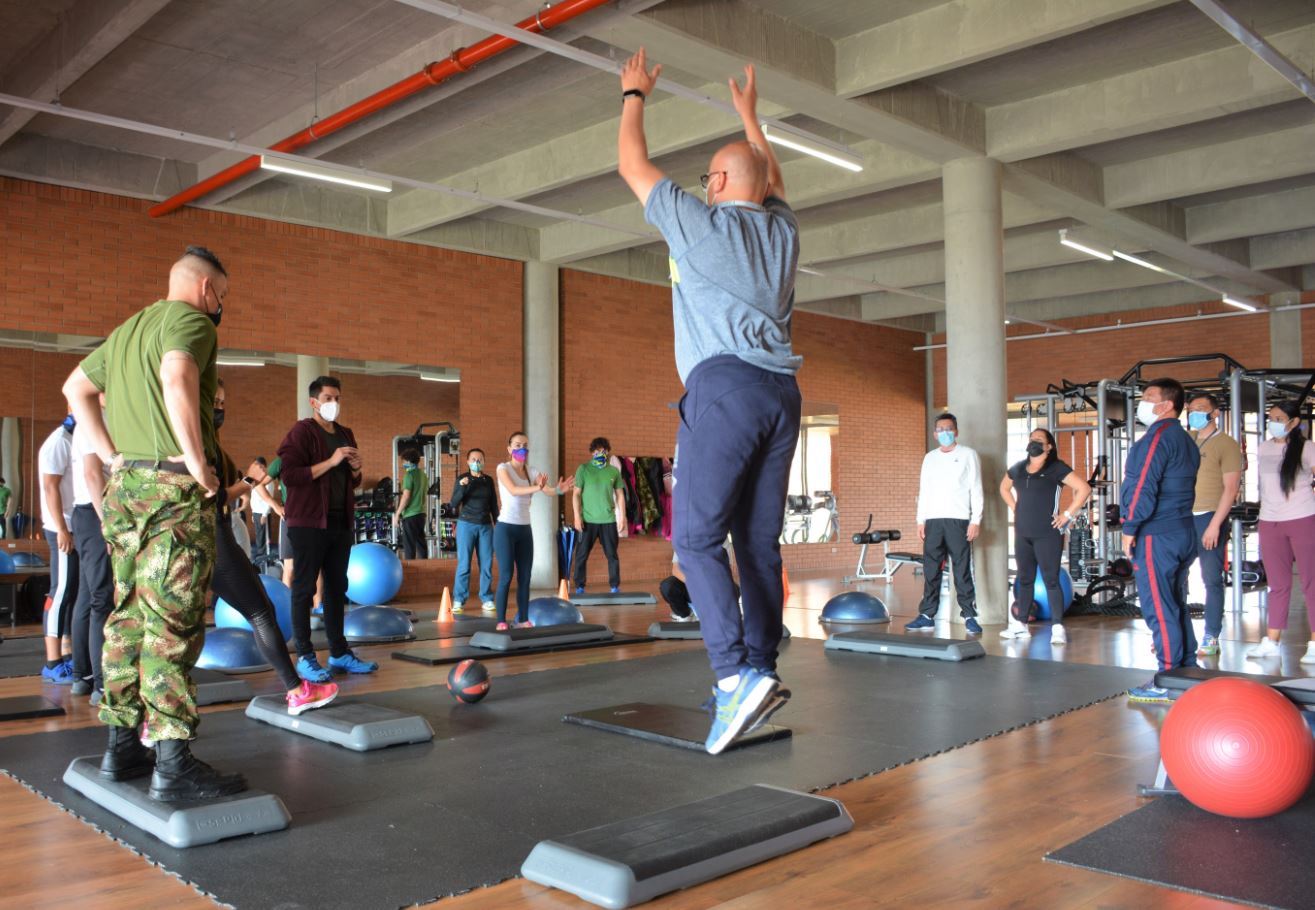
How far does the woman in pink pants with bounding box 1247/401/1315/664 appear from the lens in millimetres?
6074

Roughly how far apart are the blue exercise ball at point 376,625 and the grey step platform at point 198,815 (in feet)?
13.5

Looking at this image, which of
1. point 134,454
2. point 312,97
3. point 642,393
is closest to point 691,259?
point 134,454

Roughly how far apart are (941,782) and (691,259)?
1.85 meters

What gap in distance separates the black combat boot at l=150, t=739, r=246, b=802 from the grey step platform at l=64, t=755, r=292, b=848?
0.04m

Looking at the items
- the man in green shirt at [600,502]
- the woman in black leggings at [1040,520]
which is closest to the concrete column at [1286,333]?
the woman in black leggings at [1040,520]

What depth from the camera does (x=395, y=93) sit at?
25.2 feet

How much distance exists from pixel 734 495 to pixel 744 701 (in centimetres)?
58

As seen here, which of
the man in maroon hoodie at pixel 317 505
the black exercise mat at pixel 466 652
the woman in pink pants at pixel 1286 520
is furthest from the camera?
the black exercise mat at pixel 466 652

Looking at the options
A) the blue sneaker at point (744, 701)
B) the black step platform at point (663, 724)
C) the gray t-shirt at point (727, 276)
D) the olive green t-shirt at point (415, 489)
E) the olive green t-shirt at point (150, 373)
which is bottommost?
the black step platform at point (663, 724)

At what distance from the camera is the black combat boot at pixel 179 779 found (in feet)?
9.38

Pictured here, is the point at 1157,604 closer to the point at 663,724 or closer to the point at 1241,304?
the point at 663,724

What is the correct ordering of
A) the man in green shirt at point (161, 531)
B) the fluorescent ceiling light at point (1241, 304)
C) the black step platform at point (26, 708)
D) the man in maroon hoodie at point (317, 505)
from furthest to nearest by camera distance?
1. the fluorescent ceiling light at point (1241, 304)
2. the man in maroon hoodie at point (317, 505)
3. the black step platform at point (26, 708)
4. the man in green shirt at point (161, 531)

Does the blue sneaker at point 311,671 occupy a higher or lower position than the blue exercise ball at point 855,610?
higher

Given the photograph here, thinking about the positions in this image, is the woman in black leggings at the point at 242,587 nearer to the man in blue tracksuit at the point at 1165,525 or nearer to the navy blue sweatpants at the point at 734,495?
the navy blue sweatpants at the point at 734,495
